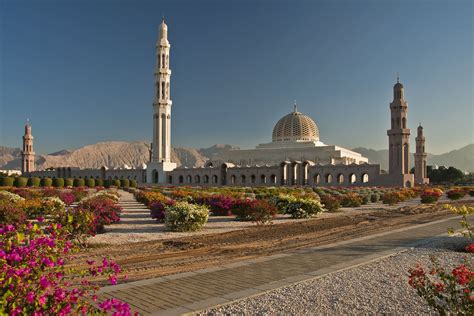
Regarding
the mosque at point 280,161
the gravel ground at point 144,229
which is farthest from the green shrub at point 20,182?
the gravel ground at point 144,229

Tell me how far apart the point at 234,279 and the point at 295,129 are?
65756 mm

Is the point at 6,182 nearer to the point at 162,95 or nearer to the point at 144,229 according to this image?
the point at 162,95

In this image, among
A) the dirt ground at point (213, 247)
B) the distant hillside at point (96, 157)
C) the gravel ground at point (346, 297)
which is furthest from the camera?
the distant hillside at point (96, 157)

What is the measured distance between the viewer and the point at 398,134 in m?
52.8

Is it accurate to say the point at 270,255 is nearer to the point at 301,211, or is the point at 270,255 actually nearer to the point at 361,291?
the point at 361,291

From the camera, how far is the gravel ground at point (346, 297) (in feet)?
16.4

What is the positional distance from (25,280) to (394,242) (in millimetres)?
9198

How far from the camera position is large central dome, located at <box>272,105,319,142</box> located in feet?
232

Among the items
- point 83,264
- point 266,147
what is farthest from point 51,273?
point 266,147

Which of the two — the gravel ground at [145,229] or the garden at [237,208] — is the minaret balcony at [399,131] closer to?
the garden at [237,208]

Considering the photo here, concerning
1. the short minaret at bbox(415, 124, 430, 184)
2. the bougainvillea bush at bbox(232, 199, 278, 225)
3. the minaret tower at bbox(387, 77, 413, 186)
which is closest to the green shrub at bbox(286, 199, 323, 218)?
the bougainvillea bush at bbox(232, 199, 278, 225)

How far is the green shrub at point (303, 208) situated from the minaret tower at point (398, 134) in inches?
1482

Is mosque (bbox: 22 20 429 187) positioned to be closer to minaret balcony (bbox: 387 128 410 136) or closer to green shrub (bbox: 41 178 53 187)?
minaret balcony (bbox: 387 128 410 136)

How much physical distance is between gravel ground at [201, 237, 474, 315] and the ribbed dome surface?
64.0 metres
